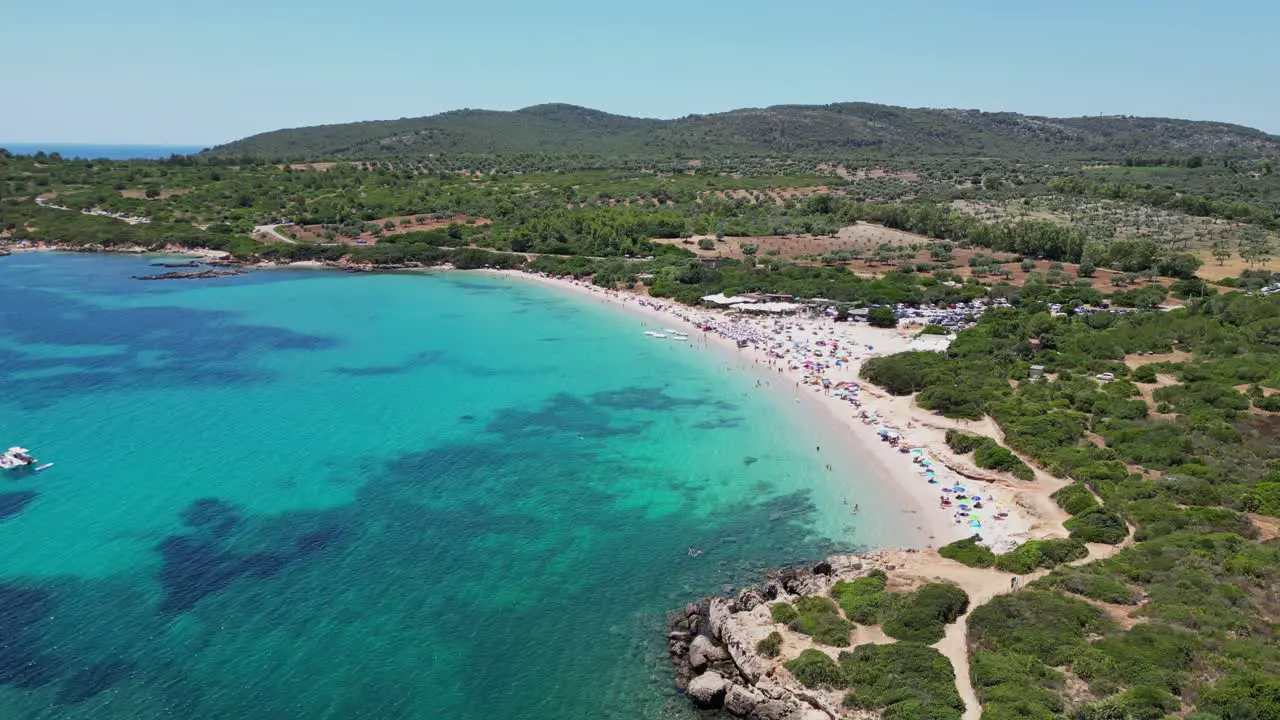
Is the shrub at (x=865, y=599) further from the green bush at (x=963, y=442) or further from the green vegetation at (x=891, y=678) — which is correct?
the green bush at (x=963, y=442)

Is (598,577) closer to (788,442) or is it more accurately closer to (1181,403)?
(788,442)

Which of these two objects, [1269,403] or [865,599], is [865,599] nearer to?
[865,599]

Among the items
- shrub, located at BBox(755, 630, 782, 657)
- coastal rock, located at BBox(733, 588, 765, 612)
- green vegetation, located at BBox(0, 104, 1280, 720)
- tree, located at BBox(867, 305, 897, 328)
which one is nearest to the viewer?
green vegetation, located at BBox(0, 104, 1280, 720)

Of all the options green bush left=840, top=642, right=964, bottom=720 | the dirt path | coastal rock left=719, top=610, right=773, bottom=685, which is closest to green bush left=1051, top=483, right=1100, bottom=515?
green bush left=840, top=642, right=964, bottom=720

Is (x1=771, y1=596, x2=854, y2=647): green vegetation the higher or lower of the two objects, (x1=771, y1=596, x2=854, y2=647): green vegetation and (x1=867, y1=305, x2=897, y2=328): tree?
the lower

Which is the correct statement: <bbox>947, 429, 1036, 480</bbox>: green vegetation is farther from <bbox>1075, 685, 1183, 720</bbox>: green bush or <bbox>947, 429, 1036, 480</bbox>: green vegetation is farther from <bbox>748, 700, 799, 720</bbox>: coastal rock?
<bbox>748, 700, 799, 720</bbox>: coastal rock

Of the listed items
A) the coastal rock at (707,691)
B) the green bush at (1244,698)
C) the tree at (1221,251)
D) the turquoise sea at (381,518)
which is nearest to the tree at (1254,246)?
the tree at (1221,251)

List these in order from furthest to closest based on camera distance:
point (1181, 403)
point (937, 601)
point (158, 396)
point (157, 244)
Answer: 1. point (157, 244)
2. point (158, 396)
3. point (1181, 403)
4. point (937, 601)

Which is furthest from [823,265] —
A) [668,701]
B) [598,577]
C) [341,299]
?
[668,701]
